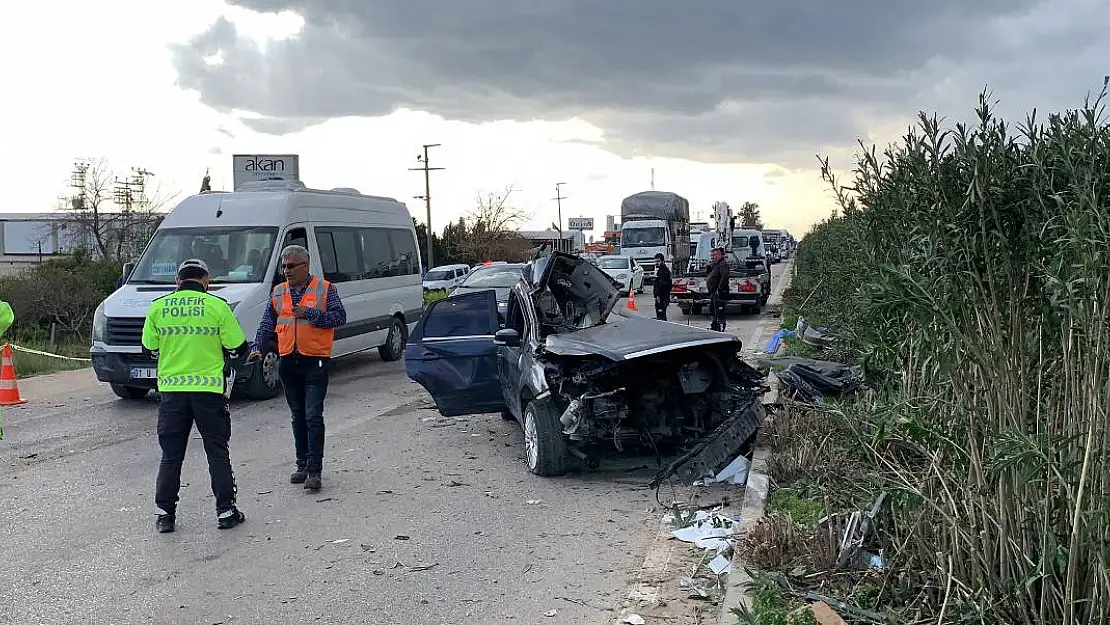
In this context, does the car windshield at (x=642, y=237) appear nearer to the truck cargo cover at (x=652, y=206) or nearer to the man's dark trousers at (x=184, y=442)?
the truck cargo cover at (x=652, y=206)

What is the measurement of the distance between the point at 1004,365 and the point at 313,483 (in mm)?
5090

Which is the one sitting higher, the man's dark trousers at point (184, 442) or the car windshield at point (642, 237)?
the car windshield at point (642, 237)

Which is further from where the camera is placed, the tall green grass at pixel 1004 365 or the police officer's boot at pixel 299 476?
the police officer's boot at pixel 299 476

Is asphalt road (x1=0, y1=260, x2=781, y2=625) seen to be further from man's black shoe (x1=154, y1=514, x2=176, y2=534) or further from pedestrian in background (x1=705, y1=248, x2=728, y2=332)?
pedestrian in background (x1=705, y1=248, x2=728, y2=332)

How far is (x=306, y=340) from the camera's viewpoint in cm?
715

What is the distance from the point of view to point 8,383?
38.9ft

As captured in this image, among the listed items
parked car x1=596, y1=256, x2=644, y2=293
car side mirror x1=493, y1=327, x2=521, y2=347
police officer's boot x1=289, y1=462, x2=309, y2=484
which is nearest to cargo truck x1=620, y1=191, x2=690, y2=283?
parked car x1=596, y1=256, x2=644, y2=293

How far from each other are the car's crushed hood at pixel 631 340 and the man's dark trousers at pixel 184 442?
2.47 metres

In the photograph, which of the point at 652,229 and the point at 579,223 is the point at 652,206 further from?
the point at 579,223

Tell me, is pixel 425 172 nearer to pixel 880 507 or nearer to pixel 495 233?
pixel 495 233

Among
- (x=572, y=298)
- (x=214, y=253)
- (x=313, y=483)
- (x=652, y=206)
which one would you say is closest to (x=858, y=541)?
(x=313, y=483)

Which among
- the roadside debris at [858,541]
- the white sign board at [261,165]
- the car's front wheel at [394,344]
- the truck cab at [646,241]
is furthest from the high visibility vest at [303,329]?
the truck cab at [646,241]

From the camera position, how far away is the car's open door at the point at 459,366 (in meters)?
8.68

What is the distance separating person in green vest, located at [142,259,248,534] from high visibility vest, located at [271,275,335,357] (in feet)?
2.54
